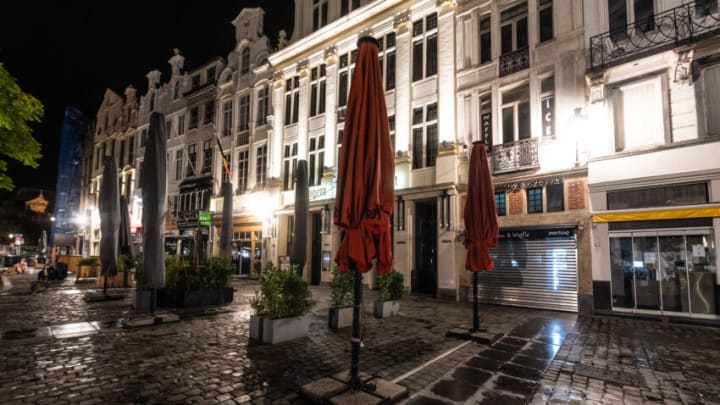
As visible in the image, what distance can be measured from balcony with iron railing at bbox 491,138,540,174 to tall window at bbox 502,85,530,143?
0.45 meters

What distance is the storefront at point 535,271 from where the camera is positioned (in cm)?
1178

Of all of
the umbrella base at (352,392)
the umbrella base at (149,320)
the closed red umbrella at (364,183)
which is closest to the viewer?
the umbrella base at (352,392)

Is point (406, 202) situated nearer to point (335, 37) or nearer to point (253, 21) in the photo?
point (335, 37)

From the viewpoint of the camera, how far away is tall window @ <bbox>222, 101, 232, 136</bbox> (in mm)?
25969

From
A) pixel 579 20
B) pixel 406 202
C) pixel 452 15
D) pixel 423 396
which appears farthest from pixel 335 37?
pixel 423 396

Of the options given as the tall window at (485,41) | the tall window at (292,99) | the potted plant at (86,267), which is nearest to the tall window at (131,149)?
the potted plant at (86,267)

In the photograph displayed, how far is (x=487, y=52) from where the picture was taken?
15.0m

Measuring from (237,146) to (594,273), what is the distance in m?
21.8

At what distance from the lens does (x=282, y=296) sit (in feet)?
23.5

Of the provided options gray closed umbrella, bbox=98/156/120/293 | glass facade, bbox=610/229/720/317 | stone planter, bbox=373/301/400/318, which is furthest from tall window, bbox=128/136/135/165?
glass facade, bbox=610/229/720/317

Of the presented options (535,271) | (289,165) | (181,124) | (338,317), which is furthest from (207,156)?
(535,271)

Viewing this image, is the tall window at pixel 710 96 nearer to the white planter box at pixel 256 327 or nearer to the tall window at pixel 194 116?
the white planter box at pixel 256 327

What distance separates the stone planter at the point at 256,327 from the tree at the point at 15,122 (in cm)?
1006

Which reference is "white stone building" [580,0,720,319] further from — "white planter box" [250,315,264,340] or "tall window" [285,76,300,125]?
"tall window" [285,76,300,125]
